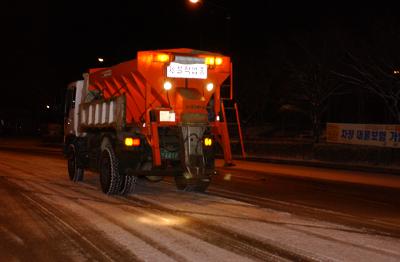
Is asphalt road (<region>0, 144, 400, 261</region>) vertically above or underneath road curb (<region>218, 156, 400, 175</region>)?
underneath

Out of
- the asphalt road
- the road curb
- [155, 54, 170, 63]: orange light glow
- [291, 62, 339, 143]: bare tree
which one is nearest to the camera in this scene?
the asphalt road

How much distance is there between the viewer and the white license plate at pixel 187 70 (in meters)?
13.6

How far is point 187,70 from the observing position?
13773mm

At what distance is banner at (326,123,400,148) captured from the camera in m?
25.2

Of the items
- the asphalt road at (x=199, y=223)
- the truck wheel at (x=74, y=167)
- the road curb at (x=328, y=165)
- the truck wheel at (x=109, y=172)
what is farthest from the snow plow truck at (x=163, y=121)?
the road curb at (x=328, y=165)

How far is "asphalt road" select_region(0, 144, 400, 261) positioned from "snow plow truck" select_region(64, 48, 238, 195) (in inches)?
25.3

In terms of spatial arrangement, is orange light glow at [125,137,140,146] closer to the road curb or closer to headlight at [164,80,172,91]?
headlight at [164,80,172,91]

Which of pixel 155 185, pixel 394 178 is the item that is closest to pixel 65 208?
pixel 155 185

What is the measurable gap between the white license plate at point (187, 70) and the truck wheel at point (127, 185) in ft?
8.25

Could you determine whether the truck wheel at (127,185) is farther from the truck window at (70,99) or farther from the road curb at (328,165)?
the road curb at (328,165)

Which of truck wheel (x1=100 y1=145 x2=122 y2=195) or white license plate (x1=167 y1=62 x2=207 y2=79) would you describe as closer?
truck wheel (x1=100 y1=145 x2=122 y2=195)

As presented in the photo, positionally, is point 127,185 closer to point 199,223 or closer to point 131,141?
point 131,141

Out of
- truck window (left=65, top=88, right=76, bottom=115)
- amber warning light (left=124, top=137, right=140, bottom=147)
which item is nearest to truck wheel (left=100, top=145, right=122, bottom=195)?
amber warning light (left=124, top=137, right=140, bottom=147)

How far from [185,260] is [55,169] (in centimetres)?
1459
